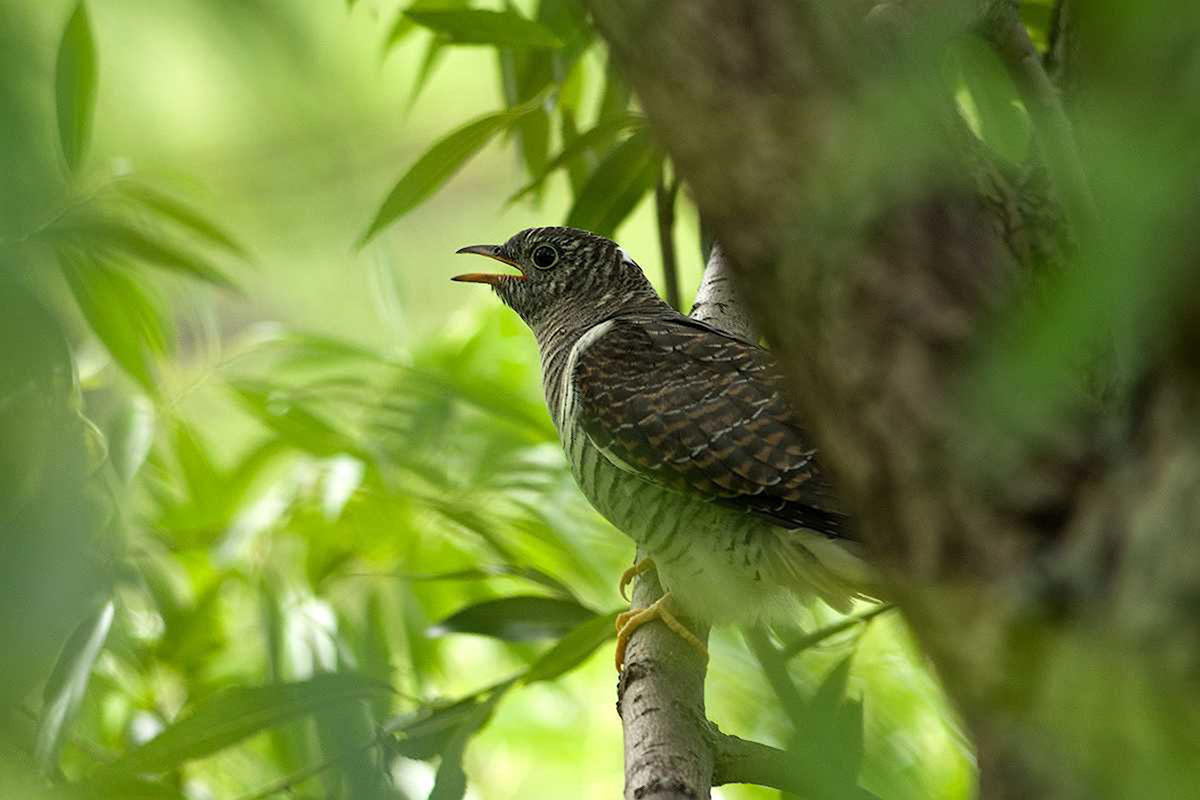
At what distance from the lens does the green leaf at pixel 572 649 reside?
185 centimetres

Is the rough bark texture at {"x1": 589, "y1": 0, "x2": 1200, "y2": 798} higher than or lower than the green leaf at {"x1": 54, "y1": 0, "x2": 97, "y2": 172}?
lower

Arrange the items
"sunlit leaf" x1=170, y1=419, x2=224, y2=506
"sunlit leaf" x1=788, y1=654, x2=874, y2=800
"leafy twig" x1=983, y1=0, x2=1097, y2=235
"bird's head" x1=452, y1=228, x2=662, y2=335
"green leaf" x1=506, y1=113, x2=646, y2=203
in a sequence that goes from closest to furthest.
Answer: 1. "sunlit leaf" x1=788, y1=654, x2=874, y2=800
2. "leafy twig" x1=983, y1=0, x2=1097, y2=235
3. "green leaf" x1=506, y1=113, x2=646, y2=203
4. "bird's head" x1=452, y1=228, x2=662, y2=335
5. "sunlit leaf" x1=170, y1=419, x2=224, y2=506

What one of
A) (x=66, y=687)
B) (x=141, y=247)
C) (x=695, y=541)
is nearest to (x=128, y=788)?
(x=66, y=687)

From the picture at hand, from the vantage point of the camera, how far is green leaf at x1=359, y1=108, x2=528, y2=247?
1.95 metres

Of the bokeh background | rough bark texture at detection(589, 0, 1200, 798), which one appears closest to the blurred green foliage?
the bokeh background

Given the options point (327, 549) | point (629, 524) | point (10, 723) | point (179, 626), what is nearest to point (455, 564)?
point (327, 549)

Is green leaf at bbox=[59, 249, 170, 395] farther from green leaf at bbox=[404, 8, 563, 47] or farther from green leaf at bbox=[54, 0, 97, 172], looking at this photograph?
green leaf at bbox=[404, 8, 563, 47]

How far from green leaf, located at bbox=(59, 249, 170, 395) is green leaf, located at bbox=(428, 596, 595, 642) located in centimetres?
64

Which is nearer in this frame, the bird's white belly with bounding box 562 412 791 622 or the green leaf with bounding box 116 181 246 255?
the bird's white belly with bounding box 562 412 791 622

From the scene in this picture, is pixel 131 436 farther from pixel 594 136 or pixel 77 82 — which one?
pixel 77 82

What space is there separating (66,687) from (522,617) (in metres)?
0.74

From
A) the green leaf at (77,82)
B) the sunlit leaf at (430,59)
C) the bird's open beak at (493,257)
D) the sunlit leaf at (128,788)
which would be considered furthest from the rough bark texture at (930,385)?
the bird's open beak at (493,257)

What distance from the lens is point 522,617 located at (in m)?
2.03

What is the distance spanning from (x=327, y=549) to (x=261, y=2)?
2193 millimetres
